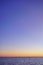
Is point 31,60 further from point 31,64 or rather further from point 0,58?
point 0,58

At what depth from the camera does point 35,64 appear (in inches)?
119

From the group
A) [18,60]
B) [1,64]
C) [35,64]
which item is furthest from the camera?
[18,60]

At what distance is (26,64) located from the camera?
2.93 m

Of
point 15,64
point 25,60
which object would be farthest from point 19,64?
point 25,60

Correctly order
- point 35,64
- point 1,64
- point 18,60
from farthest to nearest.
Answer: point 18,60 < point 35,64 < point 1,64

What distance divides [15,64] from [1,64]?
0.97ft

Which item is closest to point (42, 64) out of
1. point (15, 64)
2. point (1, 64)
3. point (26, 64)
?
point (26, 64)

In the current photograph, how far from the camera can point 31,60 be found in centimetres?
338

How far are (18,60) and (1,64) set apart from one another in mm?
574

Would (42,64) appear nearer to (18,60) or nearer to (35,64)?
(35,64)

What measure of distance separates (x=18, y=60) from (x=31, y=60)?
0.32 m

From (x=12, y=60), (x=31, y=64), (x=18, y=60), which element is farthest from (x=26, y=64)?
(x=12, y=60)

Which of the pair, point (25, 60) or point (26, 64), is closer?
point (26, 64)

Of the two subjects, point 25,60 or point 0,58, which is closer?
point 0,58
